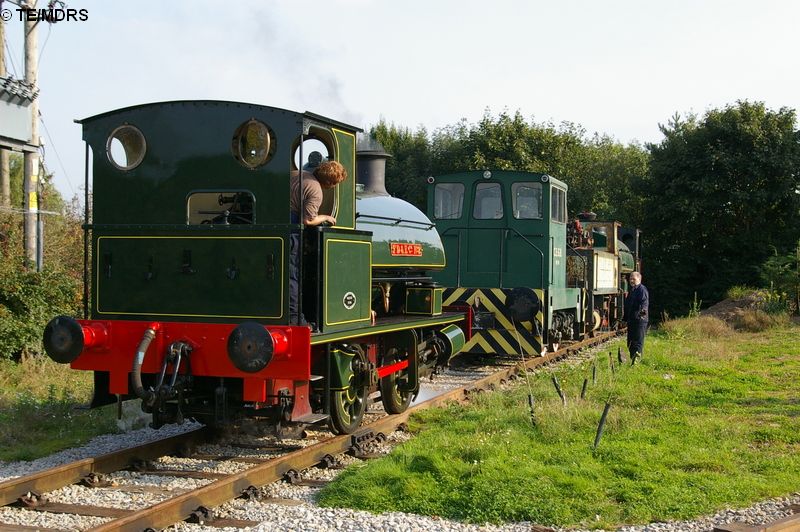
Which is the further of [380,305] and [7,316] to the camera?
[7,316]

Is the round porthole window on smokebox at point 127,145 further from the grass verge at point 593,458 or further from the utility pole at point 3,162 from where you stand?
the utility pole at point 3,162

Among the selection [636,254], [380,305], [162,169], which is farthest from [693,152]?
[162,169]

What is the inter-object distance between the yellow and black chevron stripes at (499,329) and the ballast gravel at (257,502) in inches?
241

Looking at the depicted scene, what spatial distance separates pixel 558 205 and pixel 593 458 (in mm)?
8264

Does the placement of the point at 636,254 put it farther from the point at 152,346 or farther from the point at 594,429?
the point at 152,346

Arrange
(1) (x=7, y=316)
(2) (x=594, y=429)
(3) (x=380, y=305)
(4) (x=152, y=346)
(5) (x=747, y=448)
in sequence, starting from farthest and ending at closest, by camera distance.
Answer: (1) (x=7, y=316)
(3) (x=380, y=305)
(2) (x=594, y=429)
(5) (x=747, y=448)
(4) (x=152, y=346)

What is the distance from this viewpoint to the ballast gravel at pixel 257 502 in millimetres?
5133

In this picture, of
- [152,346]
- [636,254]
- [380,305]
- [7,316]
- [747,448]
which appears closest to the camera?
[152,346]

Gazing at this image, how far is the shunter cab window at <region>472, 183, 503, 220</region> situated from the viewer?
13992 millimetres

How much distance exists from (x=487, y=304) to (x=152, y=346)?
7736mm

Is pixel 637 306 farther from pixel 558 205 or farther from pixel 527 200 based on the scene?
pixel 527 200

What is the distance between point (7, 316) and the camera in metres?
12.2

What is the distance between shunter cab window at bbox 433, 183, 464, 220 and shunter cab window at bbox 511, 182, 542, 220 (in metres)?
0.99

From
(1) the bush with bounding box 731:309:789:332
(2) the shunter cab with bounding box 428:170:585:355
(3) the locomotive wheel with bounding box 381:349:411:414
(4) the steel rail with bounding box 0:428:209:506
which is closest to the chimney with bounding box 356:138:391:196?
(3) the locomotive wheel with bounding box 381:349:411:414
